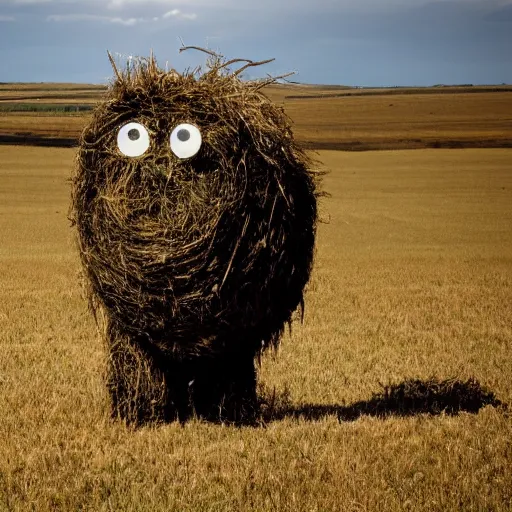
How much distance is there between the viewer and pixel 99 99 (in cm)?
556

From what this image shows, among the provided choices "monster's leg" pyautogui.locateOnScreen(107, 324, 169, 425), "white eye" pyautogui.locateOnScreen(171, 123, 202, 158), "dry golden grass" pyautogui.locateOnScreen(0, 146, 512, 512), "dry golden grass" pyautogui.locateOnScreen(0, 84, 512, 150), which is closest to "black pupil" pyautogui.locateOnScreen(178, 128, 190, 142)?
"white eye" pyautogui.locateOnScreen(171, 123, 202, 158)

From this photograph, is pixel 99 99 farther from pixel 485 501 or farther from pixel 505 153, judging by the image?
pixel 505 153

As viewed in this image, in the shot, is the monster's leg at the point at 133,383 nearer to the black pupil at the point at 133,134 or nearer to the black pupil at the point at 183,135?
the black pupil at the point at 133,134

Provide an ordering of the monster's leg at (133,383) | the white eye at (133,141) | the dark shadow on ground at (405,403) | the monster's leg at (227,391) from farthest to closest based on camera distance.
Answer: the dark shadow on ground at (405,403), the monster's leg at (227,391), the monster's leg at (133,383), the white eye at (133,141)

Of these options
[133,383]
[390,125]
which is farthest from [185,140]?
[390,125]

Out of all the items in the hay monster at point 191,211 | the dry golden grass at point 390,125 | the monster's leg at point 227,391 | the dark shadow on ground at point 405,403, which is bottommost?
the dark shadow on ground at point 405,403

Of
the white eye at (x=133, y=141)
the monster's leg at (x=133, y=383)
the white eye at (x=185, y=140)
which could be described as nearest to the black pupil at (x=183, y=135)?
the white eye at (x=185, y=140)

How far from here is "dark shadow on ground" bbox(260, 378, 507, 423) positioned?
625 centimetres

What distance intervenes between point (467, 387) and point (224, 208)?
11.2 feet

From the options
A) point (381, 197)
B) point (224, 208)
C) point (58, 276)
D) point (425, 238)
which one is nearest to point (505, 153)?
point (381, 197)

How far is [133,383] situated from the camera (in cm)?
579

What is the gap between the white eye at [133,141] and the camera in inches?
203

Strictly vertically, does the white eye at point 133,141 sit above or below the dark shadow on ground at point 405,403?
above

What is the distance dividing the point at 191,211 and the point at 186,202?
89mm
